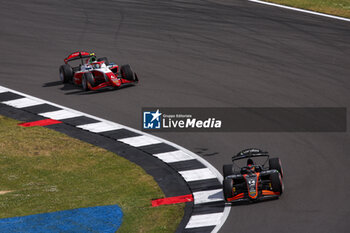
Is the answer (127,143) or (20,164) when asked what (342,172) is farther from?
(20,164)

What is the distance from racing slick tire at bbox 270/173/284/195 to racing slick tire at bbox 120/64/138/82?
12.3m

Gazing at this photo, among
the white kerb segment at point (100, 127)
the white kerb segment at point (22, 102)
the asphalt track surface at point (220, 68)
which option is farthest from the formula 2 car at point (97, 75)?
the white kerb segment at point (100, 127)

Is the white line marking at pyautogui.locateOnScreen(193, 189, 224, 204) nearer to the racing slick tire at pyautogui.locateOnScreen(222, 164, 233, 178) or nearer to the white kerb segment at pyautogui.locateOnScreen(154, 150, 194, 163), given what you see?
the racing slick tire at pyautogui.locateOnScreen(222, 164, 233, 178)

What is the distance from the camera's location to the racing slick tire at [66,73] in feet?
100

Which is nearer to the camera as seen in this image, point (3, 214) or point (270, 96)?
point (3, 214)

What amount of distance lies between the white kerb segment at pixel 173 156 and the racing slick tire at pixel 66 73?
9263mm

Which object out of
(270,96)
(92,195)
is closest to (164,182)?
(92,195)

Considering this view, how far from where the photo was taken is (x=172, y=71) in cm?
3167

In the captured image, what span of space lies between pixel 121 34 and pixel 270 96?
11.8m

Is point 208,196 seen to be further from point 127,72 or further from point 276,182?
point 127,72

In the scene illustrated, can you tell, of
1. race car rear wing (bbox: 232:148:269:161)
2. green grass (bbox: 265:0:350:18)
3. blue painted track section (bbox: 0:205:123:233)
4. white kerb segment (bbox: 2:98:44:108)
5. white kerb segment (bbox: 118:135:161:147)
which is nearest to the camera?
blue painted track section (bbox: 0:205:123:233)

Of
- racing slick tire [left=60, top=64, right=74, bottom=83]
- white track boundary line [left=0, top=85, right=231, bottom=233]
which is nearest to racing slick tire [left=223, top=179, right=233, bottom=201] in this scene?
white track boundary line [left=0, top=85, right=231, bottom=233]

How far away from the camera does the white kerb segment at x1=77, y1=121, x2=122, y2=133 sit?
2528 cm

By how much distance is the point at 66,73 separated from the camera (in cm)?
3059
